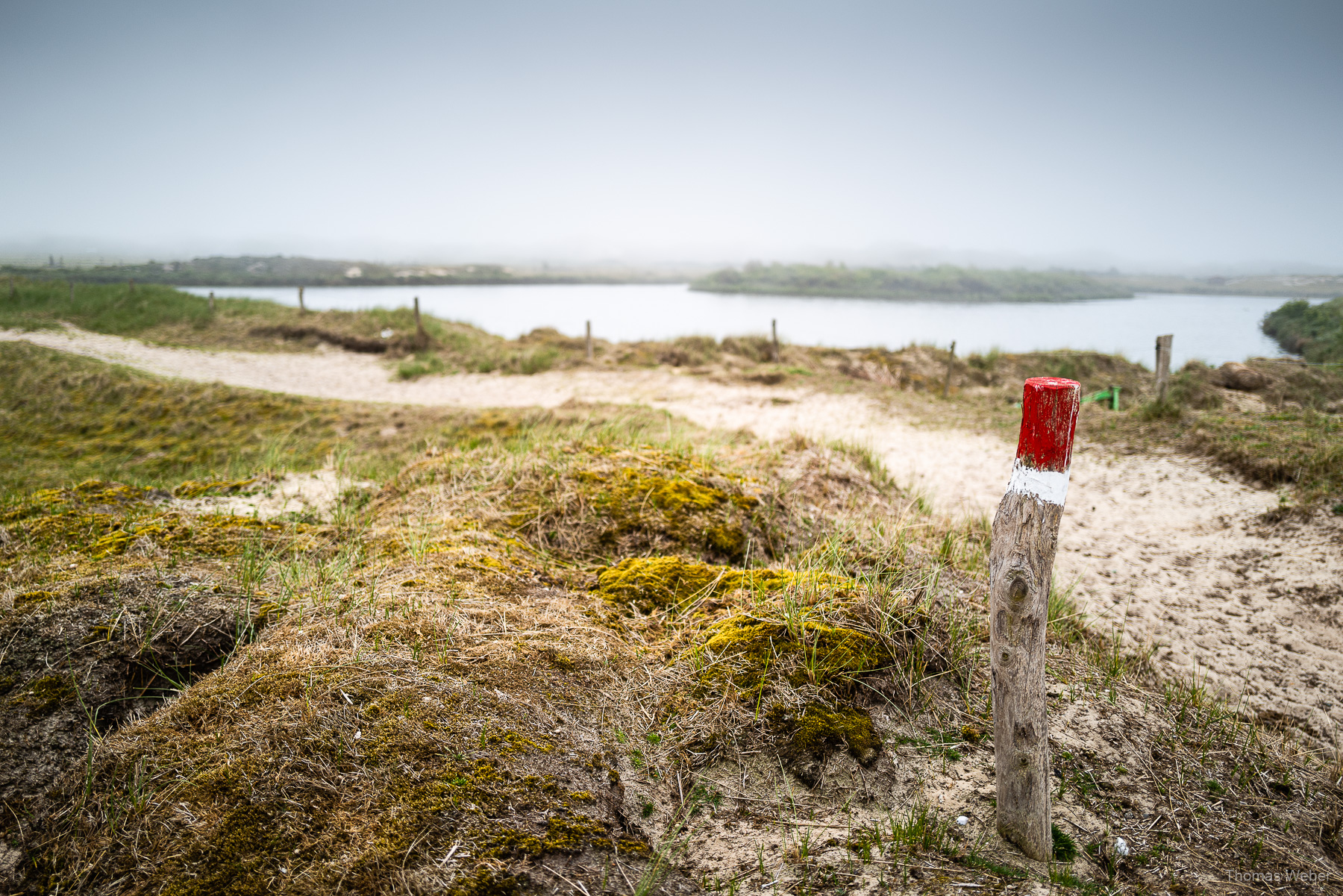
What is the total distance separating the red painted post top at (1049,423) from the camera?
2088 mm

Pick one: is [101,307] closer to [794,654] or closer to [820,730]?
[794,654]

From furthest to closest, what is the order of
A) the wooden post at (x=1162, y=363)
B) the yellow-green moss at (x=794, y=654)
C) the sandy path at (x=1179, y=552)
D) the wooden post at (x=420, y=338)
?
the wooden post at (x=420, y=338) → the wooden post at (x=1162, y=363) → the sandy path at (x=1179, y=552) → the yellow-green moss at (x=794, y=654)

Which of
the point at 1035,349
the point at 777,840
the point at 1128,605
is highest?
the point at 1035,349

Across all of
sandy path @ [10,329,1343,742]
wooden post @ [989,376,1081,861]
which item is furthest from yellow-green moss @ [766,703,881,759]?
sandy path @ [10,329,1343,742]

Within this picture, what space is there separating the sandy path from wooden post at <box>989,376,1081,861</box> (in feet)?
10.2

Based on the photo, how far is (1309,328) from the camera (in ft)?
72.2

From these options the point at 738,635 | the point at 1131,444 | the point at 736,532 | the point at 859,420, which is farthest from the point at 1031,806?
the point at 859,420

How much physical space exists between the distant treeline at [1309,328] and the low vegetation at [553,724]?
75.9 ft

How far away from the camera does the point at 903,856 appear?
7.44 feet

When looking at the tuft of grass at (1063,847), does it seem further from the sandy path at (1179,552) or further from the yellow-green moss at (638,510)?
the sandy path at (1179,552)

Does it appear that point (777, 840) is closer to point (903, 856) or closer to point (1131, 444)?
point (903, 856)

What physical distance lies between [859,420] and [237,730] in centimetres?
1232

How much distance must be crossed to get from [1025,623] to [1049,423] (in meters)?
0.75

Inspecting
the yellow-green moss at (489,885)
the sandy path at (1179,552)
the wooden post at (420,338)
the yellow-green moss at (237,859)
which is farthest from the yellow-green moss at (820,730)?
the wooden post at (420,338)
